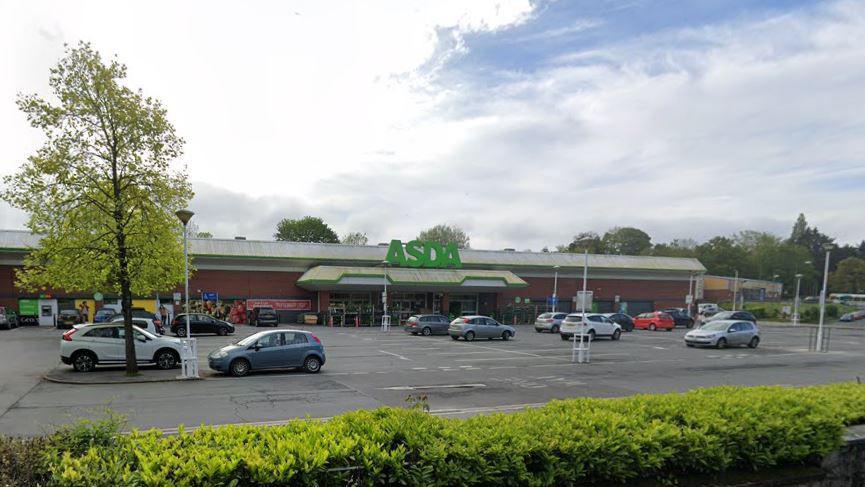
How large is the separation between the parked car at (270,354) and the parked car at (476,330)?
1447 centimetres

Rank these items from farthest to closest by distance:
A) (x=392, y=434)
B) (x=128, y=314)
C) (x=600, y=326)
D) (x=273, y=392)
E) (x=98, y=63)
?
(x=600, y=326)
(x=128, y=314)
(x=98, y=63)
(x=273, y=392)
(x=392, y=434)

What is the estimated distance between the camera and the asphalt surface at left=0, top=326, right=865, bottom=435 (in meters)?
11.6

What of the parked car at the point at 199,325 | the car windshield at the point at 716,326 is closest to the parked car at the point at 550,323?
the car windshield at the point at 716,326

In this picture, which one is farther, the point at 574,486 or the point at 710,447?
the point at 710,447

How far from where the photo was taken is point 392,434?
4.43 metres

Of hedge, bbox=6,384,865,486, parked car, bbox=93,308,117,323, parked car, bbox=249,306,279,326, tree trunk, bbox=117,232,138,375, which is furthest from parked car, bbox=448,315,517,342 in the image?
hedge, bbox=6,384,865,486

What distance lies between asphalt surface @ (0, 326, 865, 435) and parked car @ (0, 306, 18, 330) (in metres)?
3.93

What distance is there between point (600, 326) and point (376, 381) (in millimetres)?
21204

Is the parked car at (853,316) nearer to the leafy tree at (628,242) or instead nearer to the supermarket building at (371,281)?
the supermarket building at (371,281)

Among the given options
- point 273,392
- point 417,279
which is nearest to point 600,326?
point 417,279

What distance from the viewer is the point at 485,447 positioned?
4461 millimetres

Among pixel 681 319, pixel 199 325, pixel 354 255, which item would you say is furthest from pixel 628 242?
pixel 199 325

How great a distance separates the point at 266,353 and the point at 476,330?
16.6 meters

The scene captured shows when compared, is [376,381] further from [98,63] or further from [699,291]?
[699,291]
